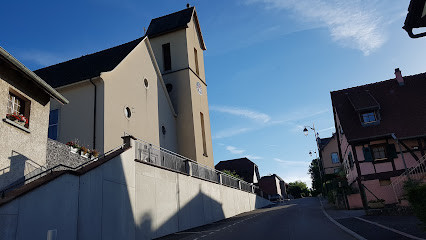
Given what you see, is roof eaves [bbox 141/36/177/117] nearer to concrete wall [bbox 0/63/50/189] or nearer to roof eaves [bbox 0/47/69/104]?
roof eaves [bbox 0/47/69/104]

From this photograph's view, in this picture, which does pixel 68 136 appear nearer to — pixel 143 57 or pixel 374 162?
pixel 143 57

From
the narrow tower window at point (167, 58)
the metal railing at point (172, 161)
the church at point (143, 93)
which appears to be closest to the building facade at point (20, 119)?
the metal railing at point (172, 161)

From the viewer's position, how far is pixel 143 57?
925 inches

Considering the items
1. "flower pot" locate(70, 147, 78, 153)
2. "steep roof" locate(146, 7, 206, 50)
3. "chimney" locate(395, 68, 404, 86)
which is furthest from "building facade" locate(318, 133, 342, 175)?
"flower pot" locate(70, 147, 78, 153)

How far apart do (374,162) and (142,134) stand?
54.2ft

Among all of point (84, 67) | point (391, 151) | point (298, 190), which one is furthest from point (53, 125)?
point (298, 190)

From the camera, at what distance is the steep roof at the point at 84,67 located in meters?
19.5

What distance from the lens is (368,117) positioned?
24.9 meters

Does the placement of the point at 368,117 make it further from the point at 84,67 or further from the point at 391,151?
the point at 84,67

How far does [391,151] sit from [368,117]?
324cm

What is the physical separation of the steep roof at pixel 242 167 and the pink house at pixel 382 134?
39766 millimetres

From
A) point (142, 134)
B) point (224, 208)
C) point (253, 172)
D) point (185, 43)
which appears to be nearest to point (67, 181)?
point (142, 134)

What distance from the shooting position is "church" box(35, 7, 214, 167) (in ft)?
58.2

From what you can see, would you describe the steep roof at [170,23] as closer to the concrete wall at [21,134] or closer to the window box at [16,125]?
the concrete wall at [21,134]
